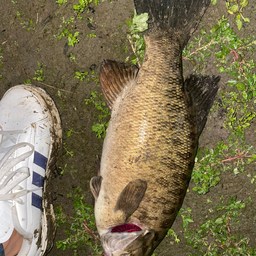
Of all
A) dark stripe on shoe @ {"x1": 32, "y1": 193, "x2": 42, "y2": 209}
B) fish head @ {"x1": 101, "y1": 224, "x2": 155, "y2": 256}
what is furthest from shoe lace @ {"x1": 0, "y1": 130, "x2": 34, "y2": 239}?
fish head @ {"x1": 101, "y1": 224, "x2": 155, "y2": 256}

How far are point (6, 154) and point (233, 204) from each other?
8.54ft

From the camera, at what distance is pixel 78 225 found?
2887mm

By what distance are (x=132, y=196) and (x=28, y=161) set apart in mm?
1318

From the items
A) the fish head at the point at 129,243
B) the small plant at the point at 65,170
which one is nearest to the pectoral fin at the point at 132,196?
the fish head at the point at 129,243

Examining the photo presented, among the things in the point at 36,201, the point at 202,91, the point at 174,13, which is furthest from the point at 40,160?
the point at 174,13

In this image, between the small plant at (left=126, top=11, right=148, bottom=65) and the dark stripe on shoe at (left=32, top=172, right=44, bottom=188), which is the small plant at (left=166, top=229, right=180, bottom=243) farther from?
the small plant at (left=126, top=11, right=148, bottom=65)

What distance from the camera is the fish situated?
1957mm

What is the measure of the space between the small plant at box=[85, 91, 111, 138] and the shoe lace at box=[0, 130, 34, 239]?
0.74 m

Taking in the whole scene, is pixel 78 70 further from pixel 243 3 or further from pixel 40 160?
pixel 243 3

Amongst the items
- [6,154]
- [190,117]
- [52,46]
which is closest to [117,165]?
[190,117]

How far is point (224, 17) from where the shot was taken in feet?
8.39

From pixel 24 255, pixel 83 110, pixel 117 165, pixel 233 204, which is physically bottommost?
pixel 233 204

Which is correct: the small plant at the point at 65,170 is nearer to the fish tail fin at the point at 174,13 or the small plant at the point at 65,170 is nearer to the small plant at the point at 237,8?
the fish tail fin at the point at 174,13

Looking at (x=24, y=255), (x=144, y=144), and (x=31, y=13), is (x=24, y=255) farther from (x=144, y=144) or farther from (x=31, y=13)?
(x=31, y=13)
